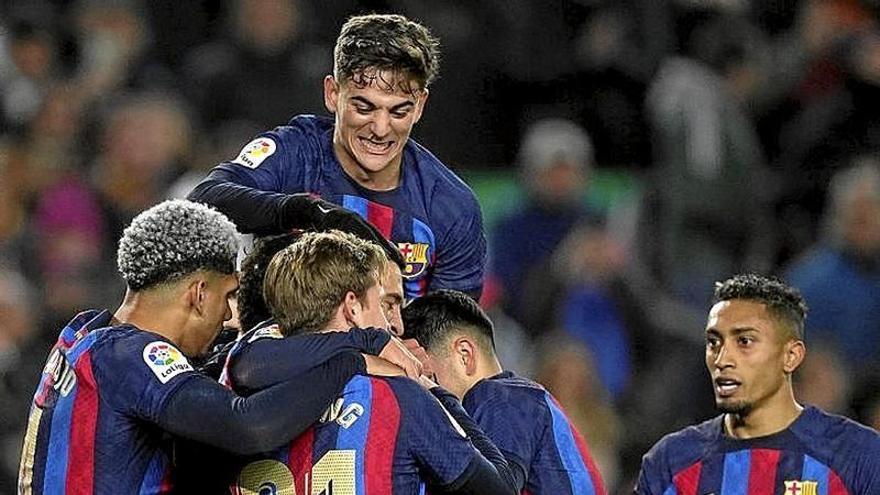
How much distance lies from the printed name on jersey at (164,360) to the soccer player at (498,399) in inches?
30.0

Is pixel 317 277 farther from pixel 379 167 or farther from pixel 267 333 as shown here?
pixel 379 167

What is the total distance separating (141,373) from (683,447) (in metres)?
2.01

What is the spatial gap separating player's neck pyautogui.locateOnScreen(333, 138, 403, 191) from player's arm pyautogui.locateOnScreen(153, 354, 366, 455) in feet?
3.31

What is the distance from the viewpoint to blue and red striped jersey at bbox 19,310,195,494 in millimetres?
4551

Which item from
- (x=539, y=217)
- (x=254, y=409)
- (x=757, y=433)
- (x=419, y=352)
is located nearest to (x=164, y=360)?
(x=254, y=409)

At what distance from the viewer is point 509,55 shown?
9.99 meters

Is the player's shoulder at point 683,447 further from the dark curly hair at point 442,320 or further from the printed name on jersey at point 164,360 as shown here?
the printed name on jersey at point 164,360

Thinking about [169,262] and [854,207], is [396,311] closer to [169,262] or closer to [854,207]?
[169,262]

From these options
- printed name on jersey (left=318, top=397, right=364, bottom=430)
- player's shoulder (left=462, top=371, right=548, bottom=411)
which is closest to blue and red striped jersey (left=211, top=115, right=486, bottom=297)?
player's shoulder (left=462, top=371, right=548, bottom=411)

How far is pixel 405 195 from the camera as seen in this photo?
546 centimetres

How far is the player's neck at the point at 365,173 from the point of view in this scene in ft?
17.7

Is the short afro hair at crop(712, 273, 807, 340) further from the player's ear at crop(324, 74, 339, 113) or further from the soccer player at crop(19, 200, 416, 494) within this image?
the soccer player at crop(19, 200, 416, 494)

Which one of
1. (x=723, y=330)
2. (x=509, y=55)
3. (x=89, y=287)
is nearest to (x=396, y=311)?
(x=723, y=330)

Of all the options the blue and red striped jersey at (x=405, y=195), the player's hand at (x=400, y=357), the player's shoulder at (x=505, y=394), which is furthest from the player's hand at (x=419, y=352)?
the blue and red striped jersey at (x=405, y=195)
